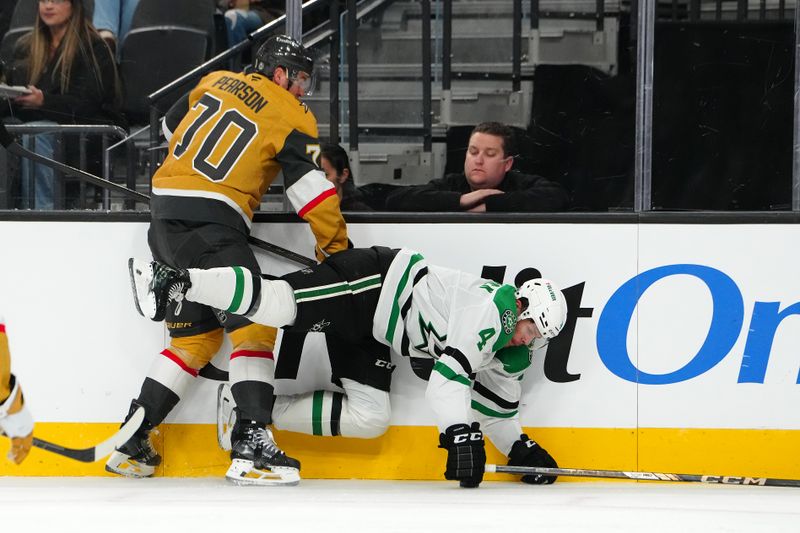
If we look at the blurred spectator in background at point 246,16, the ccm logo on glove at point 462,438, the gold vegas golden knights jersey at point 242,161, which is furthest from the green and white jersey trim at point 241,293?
the blurred spectator in background at point 246,16

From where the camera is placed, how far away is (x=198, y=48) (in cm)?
346

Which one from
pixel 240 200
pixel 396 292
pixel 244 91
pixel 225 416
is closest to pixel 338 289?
pixel 396 292

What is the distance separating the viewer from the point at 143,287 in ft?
9.43

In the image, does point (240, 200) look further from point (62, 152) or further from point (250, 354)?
point (62, 152)

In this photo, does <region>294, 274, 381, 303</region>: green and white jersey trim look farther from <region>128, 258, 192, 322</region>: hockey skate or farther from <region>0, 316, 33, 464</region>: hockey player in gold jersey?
<region>0, 316, 33, 464</region>: hockey player in gold jersey

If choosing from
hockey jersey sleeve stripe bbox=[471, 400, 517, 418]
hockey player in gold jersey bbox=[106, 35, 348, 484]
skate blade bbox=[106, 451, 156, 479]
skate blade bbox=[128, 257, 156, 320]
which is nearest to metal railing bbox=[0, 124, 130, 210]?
hockey player in gold jersey bbox=[106, 35, 348, 484]

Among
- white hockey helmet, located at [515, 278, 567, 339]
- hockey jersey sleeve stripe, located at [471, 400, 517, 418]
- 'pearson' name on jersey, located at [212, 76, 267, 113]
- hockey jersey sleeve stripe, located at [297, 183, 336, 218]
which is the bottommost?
hockey jersey sleeve stripe, located at [471, 400, 517, 418]

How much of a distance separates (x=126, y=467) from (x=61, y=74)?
125 cm

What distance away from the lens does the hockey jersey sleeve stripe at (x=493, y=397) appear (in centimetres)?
325

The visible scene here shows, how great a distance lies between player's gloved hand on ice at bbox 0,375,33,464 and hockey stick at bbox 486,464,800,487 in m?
1.30

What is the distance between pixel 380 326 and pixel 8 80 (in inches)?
56.5

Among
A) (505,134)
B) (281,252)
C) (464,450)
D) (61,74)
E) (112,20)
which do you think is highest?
(112,20)

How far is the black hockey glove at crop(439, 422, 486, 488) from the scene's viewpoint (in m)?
2.99

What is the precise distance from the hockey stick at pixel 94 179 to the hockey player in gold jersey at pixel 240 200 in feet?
0.40
